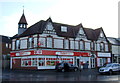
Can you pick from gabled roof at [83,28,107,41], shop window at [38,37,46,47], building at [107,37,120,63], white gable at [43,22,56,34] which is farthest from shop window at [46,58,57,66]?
building at [107,37,120,63]

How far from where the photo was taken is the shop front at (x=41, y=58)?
3684 cm

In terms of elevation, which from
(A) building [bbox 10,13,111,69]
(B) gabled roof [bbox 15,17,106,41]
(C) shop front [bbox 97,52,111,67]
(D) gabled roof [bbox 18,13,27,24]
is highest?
(D) gabled roof [bbox 18,13,27,24]

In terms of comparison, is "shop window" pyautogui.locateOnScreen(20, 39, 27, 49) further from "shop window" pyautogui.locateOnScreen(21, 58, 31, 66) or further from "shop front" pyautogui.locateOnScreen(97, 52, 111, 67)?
"shop front" pyautogui.locateOnScreen(97, 52, 111, 67)

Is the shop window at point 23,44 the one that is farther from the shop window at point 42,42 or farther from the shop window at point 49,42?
the shop window at point 49,42

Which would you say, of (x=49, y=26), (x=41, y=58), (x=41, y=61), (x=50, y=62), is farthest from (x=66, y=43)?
(x=41, y=61)

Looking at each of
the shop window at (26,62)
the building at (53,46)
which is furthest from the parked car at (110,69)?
the shop window at (26,62)

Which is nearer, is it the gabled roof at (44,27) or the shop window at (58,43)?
the gabled roof at (44,27)

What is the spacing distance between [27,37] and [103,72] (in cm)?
1900

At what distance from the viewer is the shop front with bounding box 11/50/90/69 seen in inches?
1451

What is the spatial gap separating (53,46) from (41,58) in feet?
12.1

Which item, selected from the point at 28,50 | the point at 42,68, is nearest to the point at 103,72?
the point at 42,68

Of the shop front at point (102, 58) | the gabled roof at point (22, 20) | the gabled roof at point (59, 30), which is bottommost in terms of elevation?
the shop front at point (102, 58)

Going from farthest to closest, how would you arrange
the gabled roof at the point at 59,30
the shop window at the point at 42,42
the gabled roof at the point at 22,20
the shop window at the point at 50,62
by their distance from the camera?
the gabled roof at the point at 22,20 < the gabled roof at the point at 59,30 < the shop window at the point at 50,62 < the shop window at the point at 42,42

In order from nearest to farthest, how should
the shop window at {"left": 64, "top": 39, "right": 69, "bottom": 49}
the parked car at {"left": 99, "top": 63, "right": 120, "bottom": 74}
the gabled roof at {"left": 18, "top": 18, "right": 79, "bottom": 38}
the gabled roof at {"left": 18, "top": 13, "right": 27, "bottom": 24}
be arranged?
the parked car at {"left": 99, "top": 63, "right": 120, "bottom": 74} < the gabled roof at {"left": 18, "top": 18, "right": 79, "bottom": 38} < the shop window at {"left": 64, "top": 39, "right": 69, "bottom": 49} < the gabled roof at {"left": 18, "top": 13, "right": 27, "bottom": 24}
